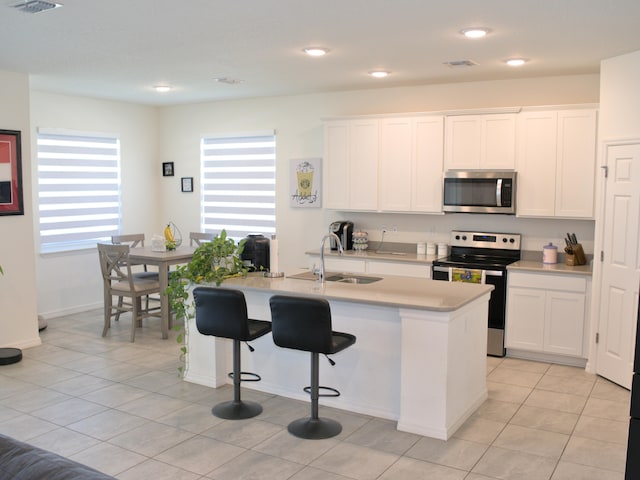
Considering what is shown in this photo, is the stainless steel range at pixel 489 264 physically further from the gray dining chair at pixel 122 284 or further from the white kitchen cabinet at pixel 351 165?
the gray dining chair at pixel 122 284

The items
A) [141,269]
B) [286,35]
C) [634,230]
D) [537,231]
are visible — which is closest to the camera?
[286,35]

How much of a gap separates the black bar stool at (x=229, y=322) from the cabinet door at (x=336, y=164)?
8.61 feet

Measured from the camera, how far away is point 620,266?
4.76m

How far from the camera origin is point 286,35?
418cm

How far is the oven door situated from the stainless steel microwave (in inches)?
23.9

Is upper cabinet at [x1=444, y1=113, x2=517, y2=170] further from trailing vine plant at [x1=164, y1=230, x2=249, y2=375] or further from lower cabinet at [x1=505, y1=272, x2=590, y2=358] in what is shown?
trailing vine plant at [x1=164, y1=230, x2=249, y2=375]

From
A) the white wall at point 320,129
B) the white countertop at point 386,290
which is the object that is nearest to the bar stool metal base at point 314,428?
the white countertop at point 386,290

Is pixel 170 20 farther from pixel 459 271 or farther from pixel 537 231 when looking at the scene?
pixel 537 231

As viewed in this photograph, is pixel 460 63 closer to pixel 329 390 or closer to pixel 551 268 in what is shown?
pixel 551 268

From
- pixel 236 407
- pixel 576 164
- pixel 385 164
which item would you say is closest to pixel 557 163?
pixel 576 164

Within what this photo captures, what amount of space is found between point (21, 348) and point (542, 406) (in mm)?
4639

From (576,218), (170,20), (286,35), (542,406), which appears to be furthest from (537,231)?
Answer: (170,20)

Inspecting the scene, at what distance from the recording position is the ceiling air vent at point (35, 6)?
11.3ft

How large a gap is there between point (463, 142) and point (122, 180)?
4398mm
